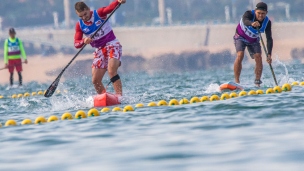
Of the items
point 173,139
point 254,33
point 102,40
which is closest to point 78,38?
point 102,40

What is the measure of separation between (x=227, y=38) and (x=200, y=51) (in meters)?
2.72

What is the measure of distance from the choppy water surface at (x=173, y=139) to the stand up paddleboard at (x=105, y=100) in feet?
3.96

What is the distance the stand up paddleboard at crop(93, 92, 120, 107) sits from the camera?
12516mm

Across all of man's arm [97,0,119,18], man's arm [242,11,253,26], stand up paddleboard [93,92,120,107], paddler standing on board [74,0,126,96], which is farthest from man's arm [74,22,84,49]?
man's arm [242,11,253,26]

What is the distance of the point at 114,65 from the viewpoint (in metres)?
12.6

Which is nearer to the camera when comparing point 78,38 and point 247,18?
point 78,38

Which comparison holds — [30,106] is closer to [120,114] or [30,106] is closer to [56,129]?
[120,114]

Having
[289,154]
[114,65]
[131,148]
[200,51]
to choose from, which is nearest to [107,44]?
[114,65]

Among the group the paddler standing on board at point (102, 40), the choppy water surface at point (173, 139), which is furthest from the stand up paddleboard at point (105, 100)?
the choppy water surface at point (173, 139)

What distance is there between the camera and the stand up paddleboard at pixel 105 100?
12.5 m

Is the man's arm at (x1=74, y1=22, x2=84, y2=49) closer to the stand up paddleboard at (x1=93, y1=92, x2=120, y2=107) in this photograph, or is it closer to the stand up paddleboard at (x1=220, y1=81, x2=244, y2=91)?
the stand up paddleboard at (x1=93, y1=92, x2=120, y2=107)

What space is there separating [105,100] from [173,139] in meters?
4.64

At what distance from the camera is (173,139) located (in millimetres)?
7969

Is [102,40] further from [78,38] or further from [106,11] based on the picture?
[106,11]
